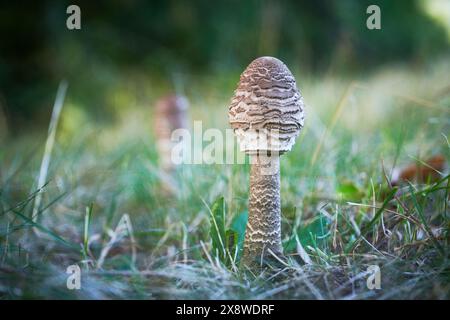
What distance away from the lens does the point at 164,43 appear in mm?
5438

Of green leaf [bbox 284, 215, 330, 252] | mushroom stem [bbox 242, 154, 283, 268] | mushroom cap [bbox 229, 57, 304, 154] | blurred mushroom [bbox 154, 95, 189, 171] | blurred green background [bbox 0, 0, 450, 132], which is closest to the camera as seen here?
mushroom cap [bbox 229, 57, 304, 154]

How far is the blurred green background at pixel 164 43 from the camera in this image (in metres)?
4.82

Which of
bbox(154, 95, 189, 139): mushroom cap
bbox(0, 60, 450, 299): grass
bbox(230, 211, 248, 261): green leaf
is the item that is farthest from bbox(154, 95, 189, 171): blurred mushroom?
bbox(230, 211, 248, 261): green leaf

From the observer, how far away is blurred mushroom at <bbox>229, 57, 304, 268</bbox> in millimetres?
1782

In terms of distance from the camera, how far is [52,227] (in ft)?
8.73

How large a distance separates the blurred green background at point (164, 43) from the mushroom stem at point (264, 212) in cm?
291

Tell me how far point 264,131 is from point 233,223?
0.61 metres

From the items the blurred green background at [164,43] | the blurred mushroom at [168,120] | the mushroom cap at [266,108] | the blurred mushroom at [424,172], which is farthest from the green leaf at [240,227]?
the blurred green background at [164,43]

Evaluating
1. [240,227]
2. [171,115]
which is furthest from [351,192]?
[171,115]

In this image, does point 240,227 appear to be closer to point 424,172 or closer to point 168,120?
point 424,172

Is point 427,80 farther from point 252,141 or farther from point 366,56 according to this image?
point 252,141

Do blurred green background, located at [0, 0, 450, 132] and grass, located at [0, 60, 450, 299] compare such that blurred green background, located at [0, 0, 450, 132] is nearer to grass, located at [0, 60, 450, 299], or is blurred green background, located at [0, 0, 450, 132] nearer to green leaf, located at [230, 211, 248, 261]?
grass, located at [0, 60, 450, 299]

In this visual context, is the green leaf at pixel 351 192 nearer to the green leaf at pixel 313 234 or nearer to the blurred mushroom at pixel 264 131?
the green leaf at pixel 313 234

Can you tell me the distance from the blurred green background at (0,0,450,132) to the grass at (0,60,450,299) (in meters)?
1.25
